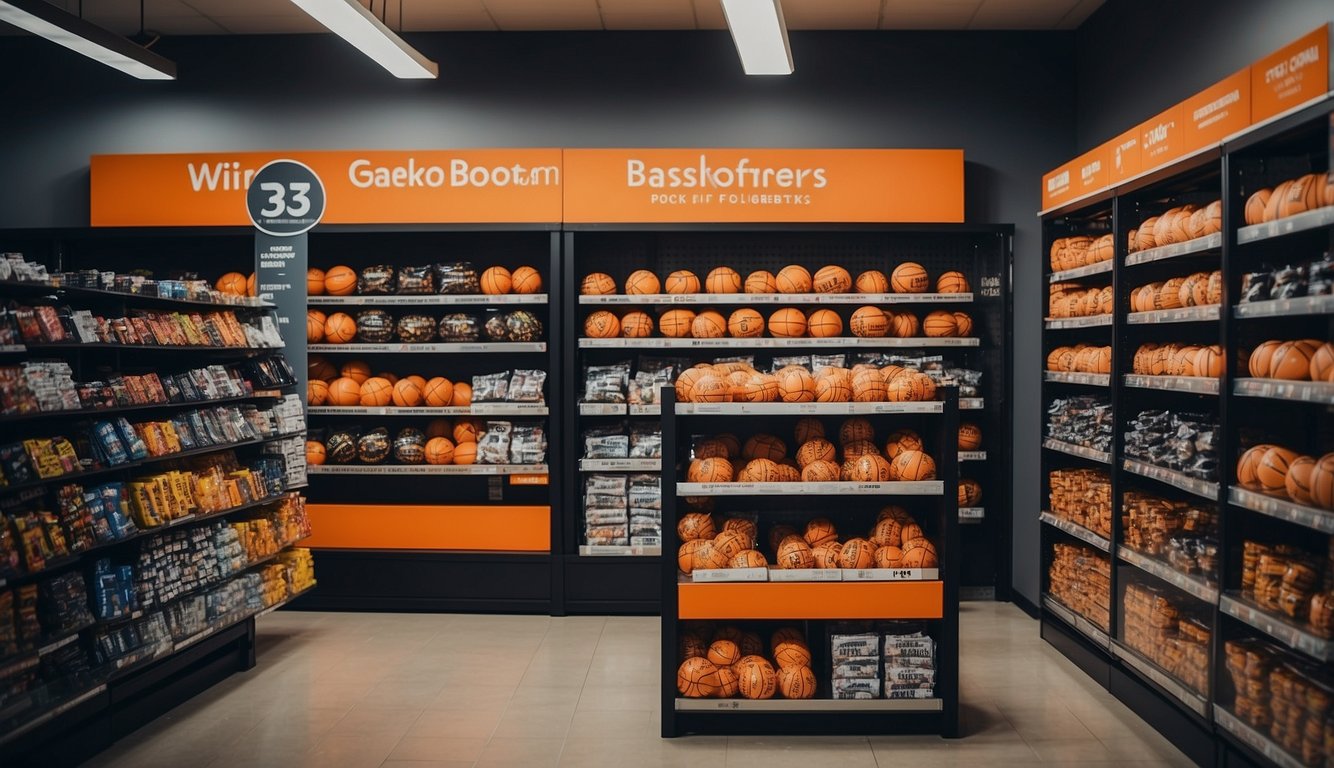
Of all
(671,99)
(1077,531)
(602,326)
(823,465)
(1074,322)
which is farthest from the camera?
(671,99)

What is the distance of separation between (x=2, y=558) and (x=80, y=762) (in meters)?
0.96

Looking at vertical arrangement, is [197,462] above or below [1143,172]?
below

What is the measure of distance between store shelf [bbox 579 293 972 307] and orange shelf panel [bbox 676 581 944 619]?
7.83 ft

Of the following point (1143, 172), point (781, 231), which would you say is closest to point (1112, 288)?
point (1143, 172)

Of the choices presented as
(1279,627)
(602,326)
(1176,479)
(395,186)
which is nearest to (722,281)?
(602,326)

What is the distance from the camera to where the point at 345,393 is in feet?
19.8

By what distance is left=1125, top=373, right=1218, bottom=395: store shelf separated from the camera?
361cm

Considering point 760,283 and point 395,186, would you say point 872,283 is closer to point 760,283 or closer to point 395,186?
point 760,283

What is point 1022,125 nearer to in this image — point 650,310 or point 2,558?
point 650,310

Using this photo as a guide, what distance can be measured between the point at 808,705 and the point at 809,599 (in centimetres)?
43

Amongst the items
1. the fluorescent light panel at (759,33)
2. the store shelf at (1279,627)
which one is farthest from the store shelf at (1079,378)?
the fluorescent light panel at (759,33)

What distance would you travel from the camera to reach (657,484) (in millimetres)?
5918

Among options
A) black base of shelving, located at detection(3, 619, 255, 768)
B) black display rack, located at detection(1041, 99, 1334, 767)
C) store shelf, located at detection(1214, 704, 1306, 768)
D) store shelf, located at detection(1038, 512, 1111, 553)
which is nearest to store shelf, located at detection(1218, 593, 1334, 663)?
black display rack, located at detection(1041, 99, 1334, 767)

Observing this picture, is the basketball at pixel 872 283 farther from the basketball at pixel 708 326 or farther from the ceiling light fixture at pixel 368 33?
the ceiling light fixture at pixel 368 33
